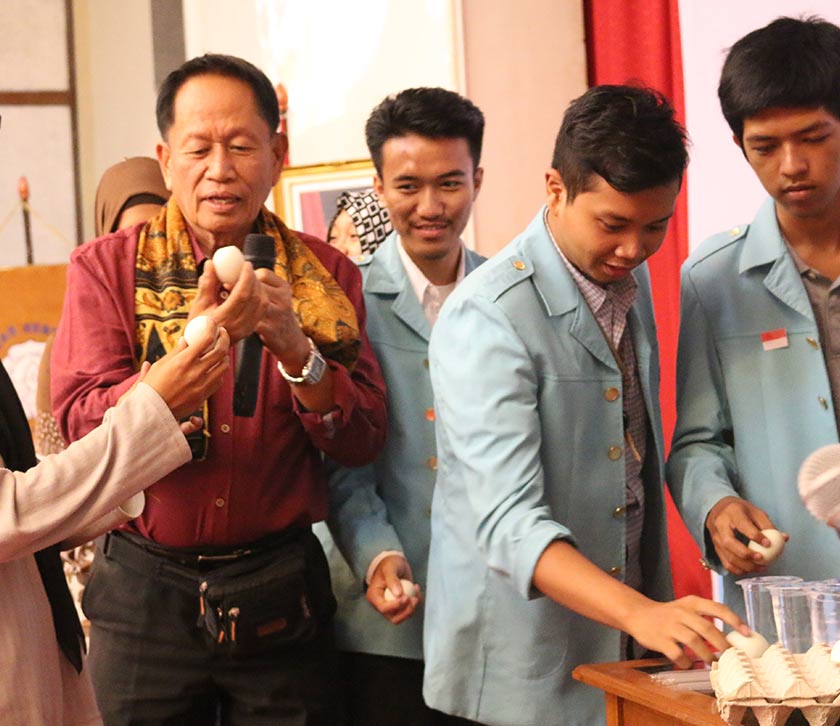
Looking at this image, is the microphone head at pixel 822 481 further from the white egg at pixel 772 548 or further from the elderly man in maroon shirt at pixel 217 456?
the elderly man in maroon shirt at pixel 217 456

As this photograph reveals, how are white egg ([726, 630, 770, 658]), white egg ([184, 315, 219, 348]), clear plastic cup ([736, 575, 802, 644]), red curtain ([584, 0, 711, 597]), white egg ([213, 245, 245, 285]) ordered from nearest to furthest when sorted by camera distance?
white egg ([726, 630, 770, 658])
clear plastic cup ([736, 575, 802, 644])
white egg ([184, 315, 219, 348])
white egg ([213, 245, 245, 285])
red curtain ([584, 0, 711, 597])

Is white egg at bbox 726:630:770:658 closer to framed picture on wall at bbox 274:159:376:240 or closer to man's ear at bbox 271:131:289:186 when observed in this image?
man's ear at bbox 271:131:289:186

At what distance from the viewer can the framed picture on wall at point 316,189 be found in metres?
4.79

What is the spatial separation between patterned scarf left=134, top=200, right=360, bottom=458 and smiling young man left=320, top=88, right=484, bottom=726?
0.82 ft

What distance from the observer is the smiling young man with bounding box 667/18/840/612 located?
2299mm

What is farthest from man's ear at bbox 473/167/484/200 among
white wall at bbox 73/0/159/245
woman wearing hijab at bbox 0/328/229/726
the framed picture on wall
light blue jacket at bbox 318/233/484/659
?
white wall at bbox 73/0/159/245

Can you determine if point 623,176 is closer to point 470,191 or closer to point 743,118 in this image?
point 743,118

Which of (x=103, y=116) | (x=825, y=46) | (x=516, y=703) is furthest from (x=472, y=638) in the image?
(x=103, y=116)

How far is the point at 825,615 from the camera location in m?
1.81

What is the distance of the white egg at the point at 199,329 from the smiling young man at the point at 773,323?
87 centimetres

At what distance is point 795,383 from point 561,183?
1.87ft

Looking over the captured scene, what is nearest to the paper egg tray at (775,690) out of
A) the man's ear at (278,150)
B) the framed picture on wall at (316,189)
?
the man's ear at (278,150)

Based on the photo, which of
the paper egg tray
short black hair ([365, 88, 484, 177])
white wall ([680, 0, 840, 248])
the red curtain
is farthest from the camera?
the red curtain

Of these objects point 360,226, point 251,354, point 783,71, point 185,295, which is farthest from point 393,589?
point 360,226
